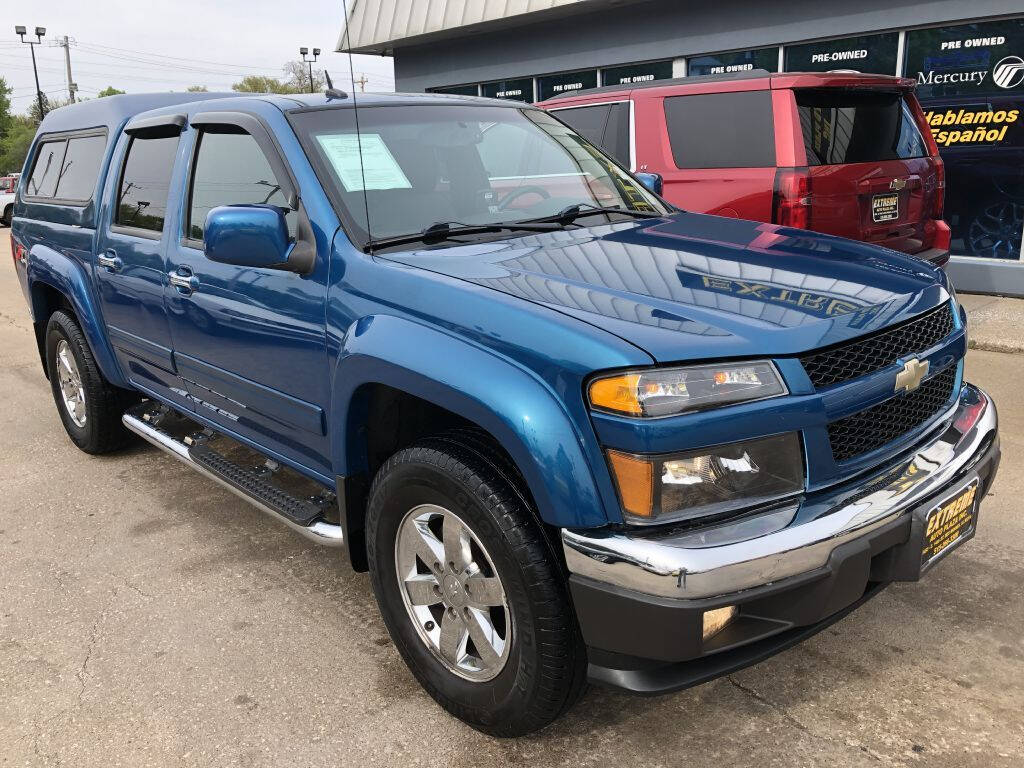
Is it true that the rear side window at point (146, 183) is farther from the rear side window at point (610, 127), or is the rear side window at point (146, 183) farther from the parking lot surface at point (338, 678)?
the rear side window at point (610, 127)

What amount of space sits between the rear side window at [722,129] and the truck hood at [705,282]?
10.2 feet

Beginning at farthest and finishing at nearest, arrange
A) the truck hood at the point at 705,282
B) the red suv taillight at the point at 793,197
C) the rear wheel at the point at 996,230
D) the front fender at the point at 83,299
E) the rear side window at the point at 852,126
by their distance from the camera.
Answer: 1. the rear wheel at the point at 996,230
2. the rear side window at the point at 852,126
3. the red suv taillight at the point at 793,197
4. the front fender at the point at 83,299
5. the truck hood at the point at 705,282

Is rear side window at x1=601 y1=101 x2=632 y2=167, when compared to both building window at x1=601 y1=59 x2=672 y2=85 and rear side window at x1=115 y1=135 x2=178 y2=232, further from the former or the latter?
building window at x1=601 y1=59 x2=672 y2=85

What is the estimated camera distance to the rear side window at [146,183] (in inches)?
151

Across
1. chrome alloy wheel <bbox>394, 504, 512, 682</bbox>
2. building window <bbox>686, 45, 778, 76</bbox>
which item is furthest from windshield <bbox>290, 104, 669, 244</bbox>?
building window <bbox>686, 45, 778, 76</bbox>

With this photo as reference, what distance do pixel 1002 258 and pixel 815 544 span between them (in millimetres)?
8366

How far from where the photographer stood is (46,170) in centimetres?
531

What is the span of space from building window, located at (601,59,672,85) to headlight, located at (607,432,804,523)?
999cm

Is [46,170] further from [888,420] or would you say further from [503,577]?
[888,420]

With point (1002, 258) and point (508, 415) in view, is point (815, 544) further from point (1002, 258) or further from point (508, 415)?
point (1002, 258)

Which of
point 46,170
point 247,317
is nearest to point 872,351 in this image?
point 247,317

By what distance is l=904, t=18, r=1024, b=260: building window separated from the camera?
8641mm

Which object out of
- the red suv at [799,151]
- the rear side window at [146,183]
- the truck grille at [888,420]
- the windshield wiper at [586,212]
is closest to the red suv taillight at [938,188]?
the red suv at [799,151]

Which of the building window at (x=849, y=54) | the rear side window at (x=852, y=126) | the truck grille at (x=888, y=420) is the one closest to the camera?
the truck grille at (x=888, y=420)
